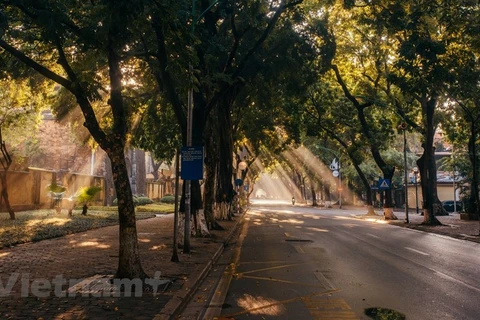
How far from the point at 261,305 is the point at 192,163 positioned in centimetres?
558

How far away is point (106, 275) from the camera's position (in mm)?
8875

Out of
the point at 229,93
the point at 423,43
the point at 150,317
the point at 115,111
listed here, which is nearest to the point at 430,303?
the point at 150,317

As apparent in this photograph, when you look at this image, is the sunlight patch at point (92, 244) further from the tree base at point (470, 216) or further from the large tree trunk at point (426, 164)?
the tree base at point (470, 216)

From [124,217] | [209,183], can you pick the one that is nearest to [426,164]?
[209,183]

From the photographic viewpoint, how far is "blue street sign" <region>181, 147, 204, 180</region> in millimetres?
12031

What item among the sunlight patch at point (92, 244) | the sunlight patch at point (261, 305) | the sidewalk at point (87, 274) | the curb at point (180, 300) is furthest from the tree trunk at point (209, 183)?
the sunlight patch at point (261, 305)

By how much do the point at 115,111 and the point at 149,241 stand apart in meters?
7.73

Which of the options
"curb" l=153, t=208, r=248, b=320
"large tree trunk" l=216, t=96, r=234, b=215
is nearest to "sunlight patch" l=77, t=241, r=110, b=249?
"curb" l=153, t=208, r=248, b=320

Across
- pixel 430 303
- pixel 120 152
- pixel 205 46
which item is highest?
pixel 205 46

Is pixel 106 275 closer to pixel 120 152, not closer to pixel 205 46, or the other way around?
pixel 120 152

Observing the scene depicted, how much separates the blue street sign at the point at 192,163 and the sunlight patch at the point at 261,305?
4.70 meters

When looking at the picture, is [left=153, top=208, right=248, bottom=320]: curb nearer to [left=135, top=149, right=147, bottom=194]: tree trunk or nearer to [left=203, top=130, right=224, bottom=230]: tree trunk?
[left=203, top=130, right=224, bottom=230]: tree trunk

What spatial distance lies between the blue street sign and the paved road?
8.56ft

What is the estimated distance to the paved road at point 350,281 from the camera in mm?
6961
